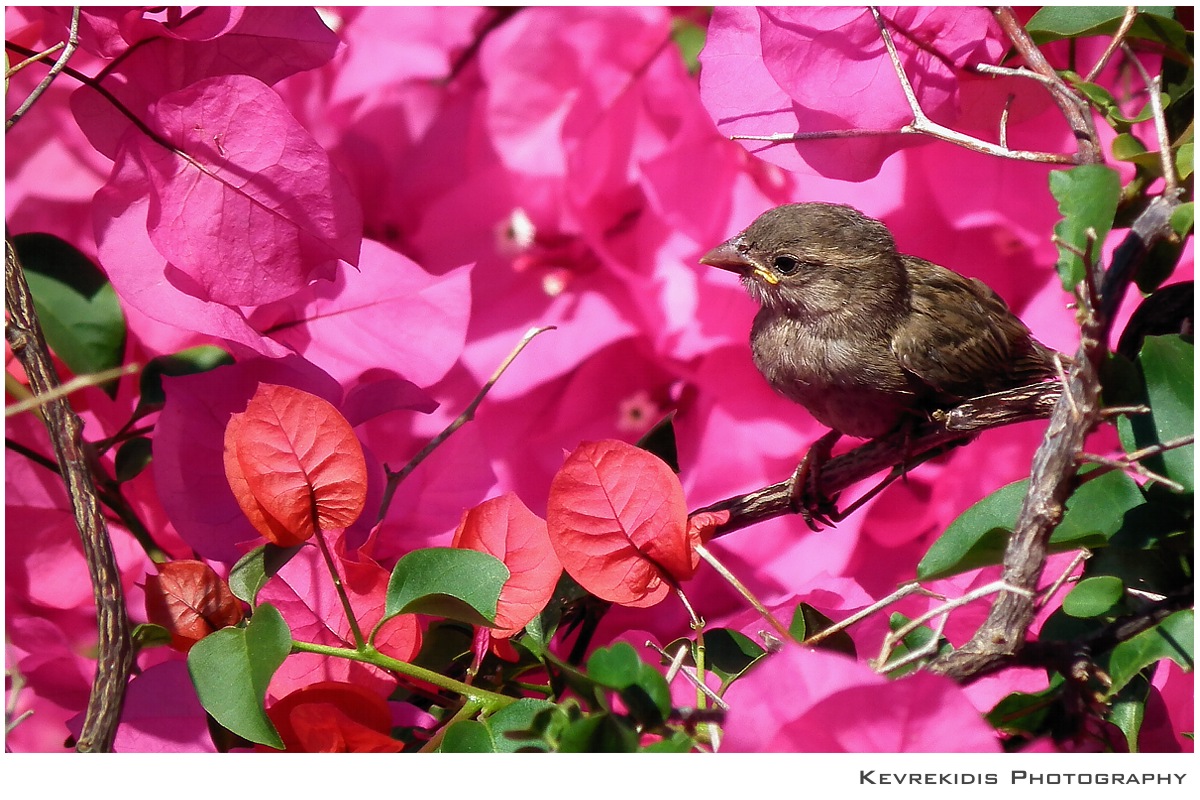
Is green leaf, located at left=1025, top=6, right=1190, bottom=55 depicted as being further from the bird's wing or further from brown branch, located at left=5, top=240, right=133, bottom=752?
brown branch, located at left=5, top=240, right=133, bottom=752

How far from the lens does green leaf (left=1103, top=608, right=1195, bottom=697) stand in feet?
1.11

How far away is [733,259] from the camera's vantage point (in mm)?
606

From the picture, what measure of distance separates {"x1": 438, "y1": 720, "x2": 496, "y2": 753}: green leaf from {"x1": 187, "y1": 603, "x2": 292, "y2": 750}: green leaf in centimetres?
6

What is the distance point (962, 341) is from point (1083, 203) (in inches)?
11.7

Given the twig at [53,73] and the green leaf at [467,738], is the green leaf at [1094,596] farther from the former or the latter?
the twig at [53,73]

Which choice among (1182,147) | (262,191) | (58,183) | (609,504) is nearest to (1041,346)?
(1182,147)

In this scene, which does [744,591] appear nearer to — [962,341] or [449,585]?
[449,585]

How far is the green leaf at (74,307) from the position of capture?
50cm

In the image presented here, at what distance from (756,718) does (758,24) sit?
0.31 m

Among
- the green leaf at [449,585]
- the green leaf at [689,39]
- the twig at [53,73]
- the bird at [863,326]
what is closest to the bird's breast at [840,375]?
the bird at [863,326]

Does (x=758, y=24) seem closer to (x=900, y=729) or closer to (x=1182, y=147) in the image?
(x=1182, y=147)

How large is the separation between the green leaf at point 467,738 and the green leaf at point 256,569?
105 millimetres

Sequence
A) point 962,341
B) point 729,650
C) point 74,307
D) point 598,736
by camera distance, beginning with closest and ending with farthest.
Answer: point 598,736
point 729,650
point 74,307
point 962,341

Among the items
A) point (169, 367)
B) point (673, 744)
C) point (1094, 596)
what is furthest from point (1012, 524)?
point (169, 367)
